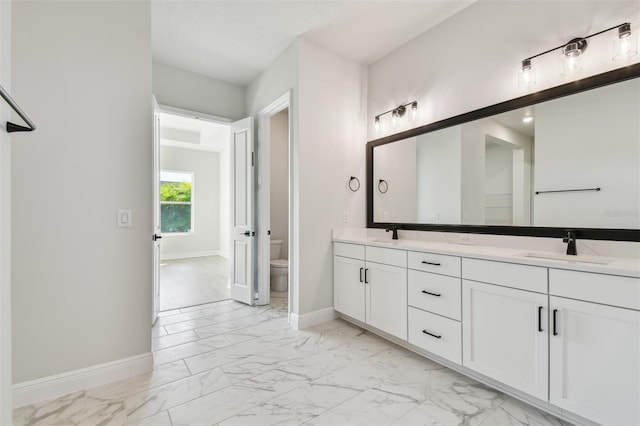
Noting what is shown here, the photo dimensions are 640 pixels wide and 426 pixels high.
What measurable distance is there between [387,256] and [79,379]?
230 centimetres

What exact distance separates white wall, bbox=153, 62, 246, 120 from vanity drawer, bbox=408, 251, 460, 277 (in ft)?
9.83

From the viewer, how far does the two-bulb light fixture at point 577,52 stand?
1.61 metres

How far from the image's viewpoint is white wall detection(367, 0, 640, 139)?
5.75ft

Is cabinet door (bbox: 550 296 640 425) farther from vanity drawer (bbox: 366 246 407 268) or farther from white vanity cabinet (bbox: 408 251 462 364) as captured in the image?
vanity drawer (bbox: 366 246 407 268)

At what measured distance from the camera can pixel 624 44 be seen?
5.34 feet

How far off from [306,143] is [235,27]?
1259 millimetres

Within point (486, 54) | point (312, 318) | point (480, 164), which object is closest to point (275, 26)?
point (486, 54)

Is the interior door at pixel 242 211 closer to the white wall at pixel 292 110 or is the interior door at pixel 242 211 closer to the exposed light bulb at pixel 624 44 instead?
the white wall at pixel 292 110

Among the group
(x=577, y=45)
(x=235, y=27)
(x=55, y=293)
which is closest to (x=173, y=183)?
(x=235, y=27)

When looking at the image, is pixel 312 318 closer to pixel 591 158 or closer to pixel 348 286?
pixel 348 286

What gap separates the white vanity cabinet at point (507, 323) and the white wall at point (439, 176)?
2.72 ft

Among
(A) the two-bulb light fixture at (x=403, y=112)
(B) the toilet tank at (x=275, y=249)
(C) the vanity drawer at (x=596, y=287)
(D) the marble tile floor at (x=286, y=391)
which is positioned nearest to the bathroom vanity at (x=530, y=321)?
(C) the vanity drawer at (x=596, y=287)

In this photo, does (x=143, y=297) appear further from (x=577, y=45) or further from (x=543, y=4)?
(x=543, y=4)

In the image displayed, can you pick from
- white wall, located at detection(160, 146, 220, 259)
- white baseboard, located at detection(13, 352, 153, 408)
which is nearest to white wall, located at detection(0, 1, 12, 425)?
white baseboard, located at detection(13, 352, 153, 408)
